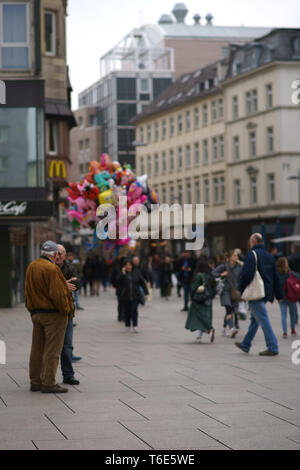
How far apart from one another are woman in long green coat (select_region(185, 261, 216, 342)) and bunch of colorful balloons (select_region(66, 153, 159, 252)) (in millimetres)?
14748

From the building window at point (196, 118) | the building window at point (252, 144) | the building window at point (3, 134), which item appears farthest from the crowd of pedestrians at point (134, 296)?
the building window at point (196, 118)

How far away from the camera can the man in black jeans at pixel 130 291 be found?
21688 millimetres

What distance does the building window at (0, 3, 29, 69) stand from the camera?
3216cm

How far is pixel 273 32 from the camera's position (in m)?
68.6

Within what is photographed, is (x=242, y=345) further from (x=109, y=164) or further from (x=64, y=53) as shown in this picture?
(x=64, y=53)

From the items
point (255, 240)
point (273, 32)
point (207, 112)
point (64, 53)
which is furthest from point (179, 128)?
point (255, 240)

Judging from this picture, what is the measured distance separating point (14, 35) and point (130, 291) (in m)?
13.7

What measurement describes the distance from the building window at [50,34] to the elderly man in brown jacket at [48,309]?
3157 cm

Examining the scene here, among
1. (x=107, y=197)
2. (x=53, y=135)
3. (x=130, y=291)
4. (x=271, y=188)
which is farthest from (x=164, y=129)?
(x=130, y=291)

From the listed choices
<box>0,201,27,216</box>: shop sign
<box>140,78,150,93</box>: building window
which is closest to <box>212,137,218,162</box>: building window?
<box>140,78,150,93</box>: building window

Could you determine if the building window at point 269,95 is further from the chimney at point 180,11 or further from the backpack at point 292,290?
the backpack at point 292,290

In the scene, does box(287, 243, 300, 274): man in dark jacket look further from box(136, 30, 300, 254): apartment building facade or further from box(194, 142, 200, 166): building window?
box(194, 142, 200, 166): building window

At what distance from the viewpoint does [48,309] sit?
1187cm
